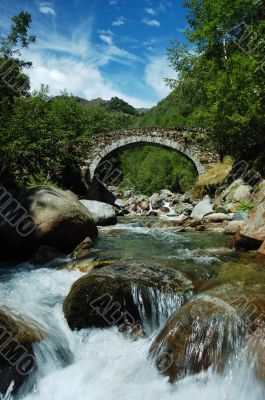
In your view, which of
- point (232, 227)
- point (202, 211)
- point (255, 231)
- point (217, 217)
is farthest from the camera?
point (202, 211)

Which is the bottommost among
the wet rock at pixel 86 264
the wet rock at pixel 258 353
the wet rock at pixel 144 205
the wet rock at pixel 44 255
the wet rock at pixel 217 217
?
the wet rock at pixel 144 205

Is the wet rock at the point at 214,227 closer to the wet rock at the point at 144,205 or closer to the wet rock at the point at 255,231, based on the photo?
the wet rock at the point at 255,231

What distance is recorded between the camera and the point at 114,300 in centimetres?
523

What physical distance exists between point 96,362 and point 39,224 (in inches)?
176

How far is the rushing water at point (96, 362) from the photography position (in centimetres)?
393

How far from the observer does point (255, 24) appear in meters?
19.5

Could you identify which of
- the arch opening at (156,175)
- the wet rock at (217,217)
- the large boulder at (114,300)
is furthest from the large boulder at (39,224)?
the arch opening at (156,175)

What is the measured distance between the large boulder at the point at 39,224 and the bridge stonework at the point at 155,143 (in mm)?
17464

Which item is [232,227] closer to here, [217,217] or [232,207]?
[217,217]

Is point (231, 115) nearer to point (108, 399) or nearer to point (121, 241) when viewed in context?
point (121, 241)

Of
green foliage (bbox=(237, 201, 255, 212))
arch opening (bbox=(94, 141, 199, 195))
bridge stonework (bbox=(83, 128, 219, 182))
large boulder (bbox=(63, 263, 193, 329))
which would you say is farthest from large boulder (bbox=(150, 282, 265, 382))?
arch opening (bbox=(94, 141, 199, 195))

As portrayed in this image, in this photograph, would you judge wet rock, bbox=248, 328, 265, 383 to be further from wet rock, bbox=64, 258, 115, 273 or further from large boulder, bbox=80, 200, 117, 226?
large boulder, bbox=80, 200, 117, 226

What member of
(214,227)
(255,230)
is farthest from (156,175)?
(255,230)

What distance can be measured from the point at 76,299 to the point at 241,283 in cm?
237
